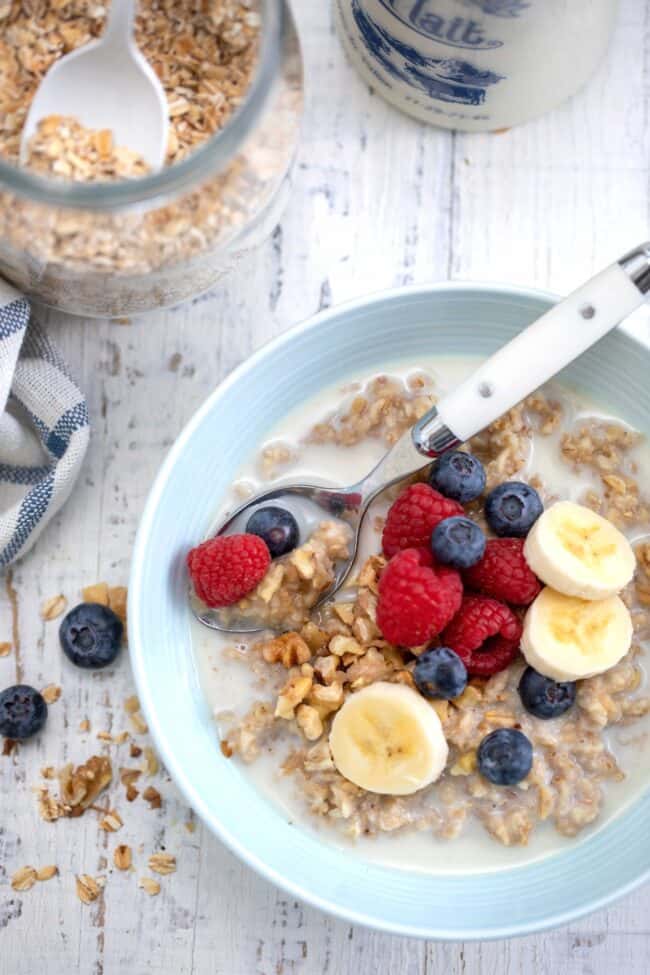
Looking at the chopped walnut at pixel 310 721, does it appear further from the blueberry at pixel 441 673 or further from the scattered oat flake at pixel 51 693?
the scattered oat flake at pixel 51 693

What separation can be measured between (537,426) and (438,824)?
1.25 ft

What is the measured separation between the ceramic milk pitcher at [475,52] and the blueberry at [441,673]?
0.53 meters

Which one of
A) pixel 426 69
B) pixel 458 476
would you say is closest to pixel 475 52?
pixel 426 69

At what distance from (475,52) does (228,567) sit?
0.50 m

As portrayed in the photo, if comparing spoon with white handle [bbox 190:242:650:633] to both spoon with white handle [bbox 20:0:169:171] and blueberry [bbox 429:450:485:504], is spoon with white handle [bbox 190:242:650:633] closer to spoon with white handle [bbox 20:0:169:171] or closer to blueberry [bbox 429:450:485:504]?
blueberry [bbox 429:450:485:504]

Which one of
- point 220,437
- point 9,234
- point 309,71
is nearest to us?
point 9,234

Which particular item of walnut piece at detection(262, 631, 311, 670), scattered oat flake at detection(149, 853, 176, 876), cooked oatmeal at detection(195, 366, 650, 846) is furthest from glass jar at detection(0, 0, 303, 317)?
scattered oat flake at detection(149, 853, 176, 876)

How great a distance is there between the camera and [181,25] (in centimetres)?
101

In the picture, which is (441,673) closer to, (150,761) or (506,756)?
(506,756)

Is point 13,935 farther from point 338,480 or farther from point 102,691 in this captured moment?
point 338,480

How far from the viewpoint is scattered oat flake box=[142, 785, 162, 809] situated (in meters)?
1.16

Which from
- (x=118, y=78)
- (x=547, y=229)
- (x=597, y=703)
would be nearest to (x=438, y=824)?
(x=597, y=703)

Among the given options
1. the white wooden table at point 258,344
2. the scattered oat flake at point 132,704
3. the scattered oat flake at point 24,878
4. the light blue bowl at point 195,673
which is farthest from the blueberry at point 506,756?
the scattered oat flake at point 24,878

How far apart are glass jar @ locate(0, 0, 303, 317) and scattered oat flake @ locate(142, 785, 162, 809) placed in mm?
487
